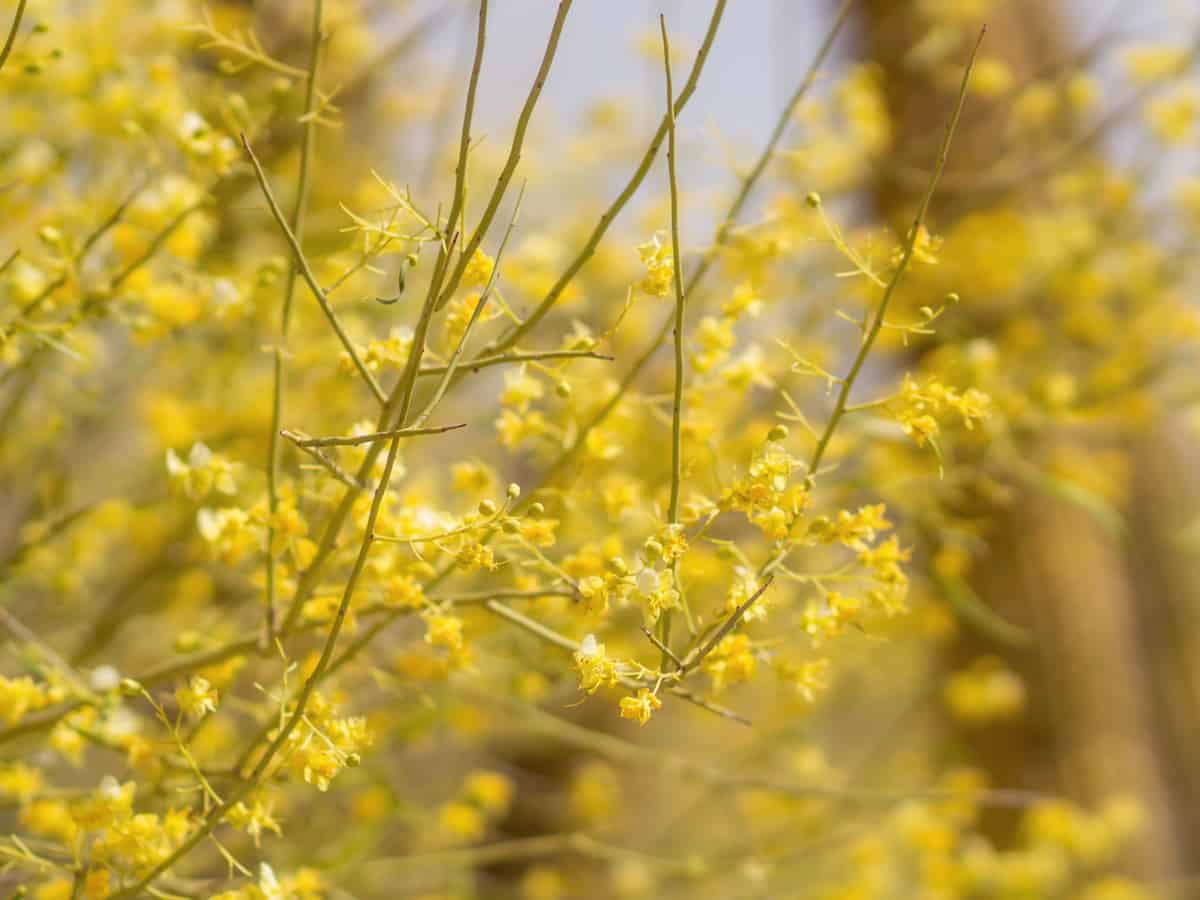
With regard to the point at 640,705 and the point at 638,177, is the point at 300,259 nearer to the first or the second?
the point at 638,177

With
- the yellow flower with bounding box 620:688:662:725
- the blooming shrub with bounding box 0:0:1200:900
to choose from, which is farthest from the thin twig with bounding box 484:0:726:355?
the yellow flower with bounding box 620:688:662:725

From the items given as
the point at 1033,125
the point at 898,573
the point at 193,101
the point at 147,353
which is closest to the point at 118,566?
the point at 147,353

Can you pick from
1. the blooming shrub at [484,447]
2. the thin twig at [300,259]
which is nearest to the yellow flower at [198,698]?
the blooming shrub at [484,447]

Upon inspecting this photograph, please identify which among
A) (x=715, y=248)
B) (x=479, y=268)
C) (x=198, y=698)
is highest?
(x=715, y=248)

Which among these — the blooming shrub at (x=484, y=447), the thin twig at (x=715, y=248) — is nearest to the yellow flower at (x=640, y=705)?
the blooming shrub at (x=484, y=447)

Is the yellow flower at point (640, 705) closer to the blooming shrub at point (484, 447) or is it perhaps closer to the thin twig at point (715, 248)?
the blooming shrub at point (484, 447)

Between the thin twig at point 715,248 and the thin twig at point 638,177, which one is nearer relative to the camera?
the thin twig at point 638,177

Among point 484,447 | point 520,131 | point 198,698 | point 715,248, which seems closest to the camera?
point 520,131

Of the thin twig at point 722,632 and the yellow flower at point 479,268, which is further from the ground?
the yellow flower at point 479,268

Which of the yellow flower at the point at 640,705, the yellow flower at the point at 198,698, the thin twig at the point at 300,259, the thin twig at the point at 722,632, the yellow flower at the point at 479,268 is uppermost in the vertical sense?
the yellow flower at the point at 479,268

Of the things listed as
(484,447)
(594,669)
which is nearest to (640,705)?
(594,669)

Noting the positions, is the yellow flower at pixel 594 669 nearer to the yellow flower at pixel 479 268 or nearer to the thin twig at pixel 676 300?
the thin twig at pixel 676 300
